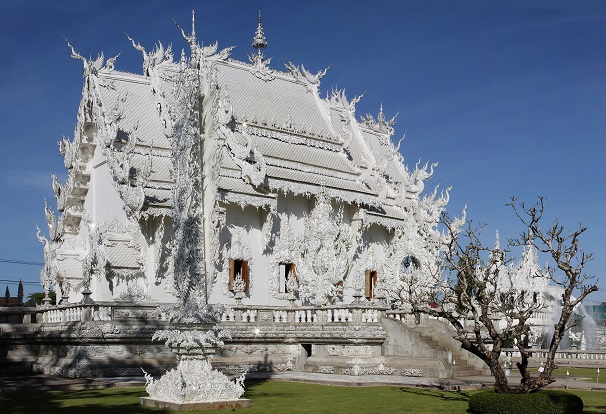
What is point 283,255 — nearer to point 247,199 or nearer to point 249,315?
point 247,199

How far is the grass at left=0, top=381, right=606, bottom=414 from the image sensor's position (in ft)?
45.1

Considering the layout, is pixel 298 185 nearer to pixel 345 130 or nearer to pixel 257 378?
pixel 345 130

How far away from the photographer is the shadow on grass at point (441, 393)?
1592 cm

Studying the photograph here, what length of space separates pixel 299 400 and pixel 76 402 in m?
3.94

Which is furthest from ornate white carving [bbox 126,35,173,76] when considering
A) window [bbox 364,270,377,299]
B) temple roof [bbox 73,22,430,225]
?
window [bbox 364,270,377,299]

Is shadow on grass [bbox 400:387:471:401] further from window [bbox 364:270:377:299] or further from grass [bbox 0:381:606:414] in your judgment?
window [bbox 364:270:377:299]

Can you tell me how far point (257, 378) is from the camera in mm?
20281

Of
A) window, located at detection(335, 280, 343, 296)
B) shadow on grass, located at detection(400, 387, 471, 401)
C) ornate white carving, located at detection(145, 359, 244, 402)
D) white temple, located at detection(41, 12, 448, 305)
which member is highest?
white temple, located at detection(41, 12, 448, 305)

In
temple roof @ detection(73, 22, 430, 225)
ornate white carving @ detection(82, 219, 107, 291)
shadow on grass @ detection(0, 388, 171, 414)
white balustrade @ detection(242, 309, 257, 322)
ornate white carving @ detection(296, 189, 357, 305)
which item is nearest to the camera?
shadow on grass @ detection(0, 388, 171, 414)

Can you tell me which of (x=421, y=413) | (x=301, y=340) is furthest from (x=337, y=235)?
(x=421, y=413)

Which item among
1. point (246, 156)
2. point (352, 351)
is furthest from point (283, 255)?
point (352, 351)

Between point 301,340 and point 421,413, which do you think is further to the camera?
point 301,340

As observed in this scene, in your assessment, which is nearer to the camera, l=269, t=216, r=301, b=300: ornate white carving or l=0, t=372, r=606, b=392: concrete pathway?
l=0, t=372, r=606, b=392: concrete pathway

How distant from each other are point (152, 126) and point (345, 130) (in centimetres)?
805
